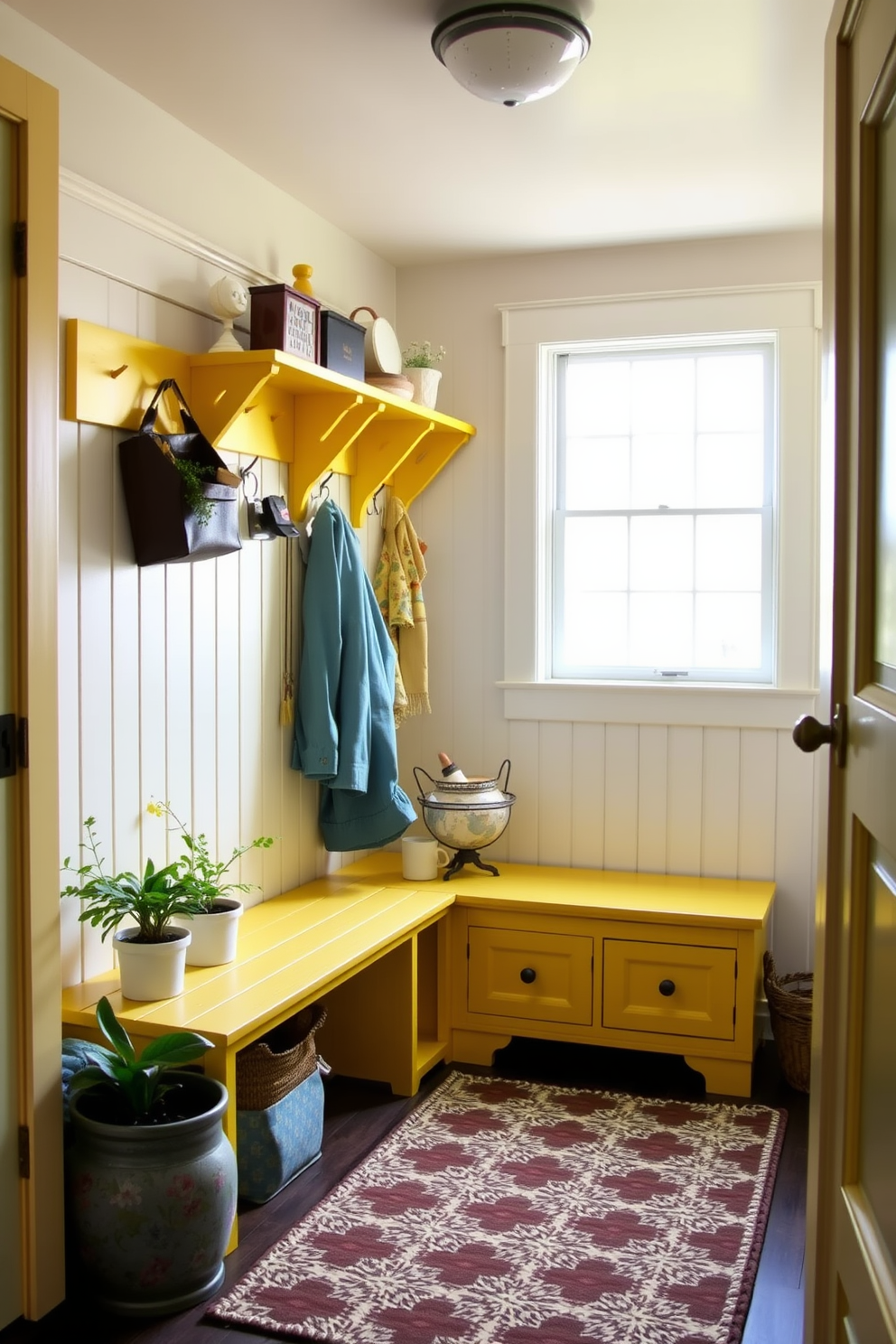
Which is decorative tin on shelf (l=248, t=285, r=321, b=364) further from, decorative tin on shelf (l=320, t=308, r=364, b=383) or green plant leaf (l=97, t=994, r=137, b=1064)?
green plant leaf (l=97, t=994, r=137, b=1064)

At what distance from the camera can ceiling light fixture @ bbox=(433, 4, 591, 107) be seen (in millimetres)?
2330

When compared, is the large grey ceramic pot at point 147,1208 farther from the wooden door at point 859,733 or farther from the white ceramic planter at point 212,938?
the wooden door at point 859,733

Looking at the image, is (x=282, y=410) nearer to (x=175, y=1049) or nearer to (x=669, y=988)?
(x=175, y=1049)

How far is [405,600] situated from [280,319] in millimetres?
1150

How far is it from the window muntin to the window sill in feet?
0.40

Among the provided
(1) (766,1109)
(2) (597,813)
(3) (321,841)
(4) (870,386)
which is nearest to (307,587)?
(3) (321,841)

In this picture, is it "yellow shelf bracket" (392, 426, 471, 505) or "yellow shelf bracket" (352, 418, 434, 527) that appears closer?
"yellow shelf bracket" (352, 418, 434, 527)

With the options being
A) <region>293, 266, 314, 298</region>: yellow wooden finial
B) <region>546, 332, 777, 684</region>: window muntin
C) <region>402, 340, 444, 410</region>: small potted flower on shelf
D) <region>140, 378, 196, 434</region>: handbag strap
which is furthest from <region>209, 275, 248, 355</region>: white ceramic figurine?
<region>546, 332, 777, 684</region>: window muntin

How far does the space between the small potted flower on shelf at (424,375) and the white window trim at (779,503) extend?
263mm

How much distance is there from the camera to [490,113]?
9.28ft

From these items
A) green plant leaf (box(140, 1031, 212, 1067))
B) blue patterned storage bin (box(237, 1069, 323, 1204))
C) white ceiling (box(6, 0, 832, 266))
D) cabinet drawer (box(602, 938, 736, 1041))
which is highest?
white ceiling (box(6, 0, 832, 266))

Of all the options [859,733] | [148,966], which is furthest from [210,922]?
[859,733]

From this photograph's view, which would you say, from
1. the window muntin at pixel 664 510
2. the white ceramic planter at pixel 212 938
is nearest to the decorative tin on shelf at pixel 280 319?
the window muntin at pixel 664 510

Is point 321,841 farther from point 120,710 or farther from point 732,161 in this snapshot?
point 732,161
